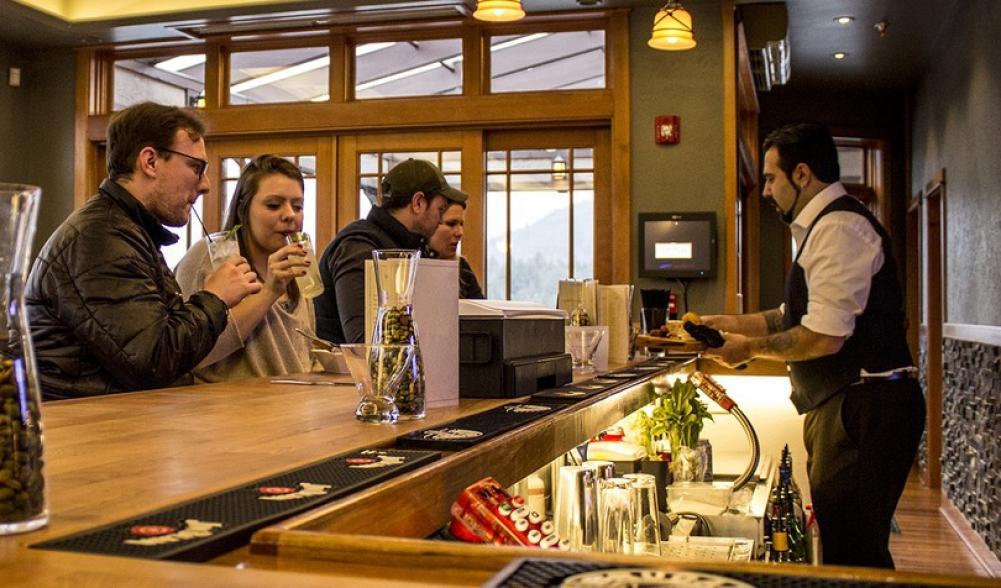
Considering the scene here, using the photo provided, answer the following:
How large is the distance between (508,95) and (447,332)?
433 centimetres

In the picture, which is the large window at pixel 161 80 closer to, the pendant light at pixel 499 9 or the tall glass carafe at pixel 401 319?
the pendant light at pixel 499 9

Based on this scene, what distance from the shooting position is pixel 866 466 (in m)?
2.90

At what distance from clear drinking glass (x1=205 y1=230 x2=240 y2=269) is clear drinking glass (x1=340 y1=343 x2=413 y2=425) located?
1.11 metres

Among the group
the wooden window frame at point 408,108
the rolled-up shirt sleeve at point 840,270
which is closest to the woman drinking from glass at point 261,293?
the rolled-up shirt sleeve at point 840,270

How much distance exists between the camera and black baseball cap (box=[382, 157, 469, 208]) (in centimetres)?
325

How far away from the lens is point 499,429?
1372 mm

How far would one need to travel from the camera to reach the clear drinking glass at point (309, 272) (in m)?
2.49

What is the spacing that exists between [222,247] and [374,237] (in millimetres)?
538

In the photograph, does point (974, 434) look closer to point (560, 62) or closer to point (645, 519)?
point (560, 62)

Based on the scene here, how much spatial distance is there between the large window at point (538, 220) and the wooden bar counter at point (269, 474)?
4213 millimetres

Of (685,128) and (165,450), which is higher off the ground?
(685,128)

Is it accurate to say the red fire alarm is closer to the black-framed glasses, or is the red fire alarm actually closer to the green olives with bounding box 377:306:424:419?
the black-framed glasses

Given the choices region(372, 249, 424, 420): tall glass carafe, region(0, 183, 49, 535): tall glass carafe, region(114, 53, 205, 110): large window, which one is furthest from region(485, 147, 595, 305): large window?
region(0, 183, 49, 535): tall glass carafe

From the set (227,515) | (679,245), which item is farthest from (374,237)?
(679,245)
